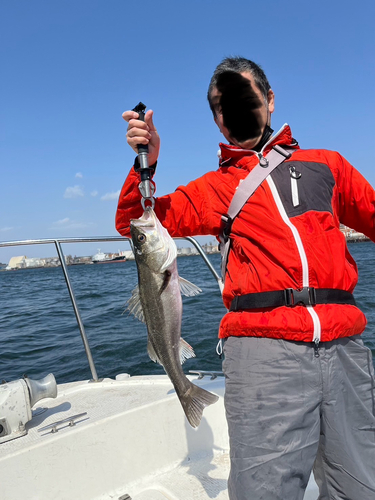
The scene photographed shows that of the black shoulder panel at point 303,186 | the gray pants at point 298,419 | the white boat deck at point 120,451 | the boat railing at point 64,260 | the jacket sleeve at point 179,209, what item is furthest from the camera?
the boat railing at point 64,260

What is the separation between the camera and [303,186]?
1992 mm

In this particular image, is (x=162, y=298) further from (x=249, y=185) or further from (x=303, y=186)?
(x=303, y=186)

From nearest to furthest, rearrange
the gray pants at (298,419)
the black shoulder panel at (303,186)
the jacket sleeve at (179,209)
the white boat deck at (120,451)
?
the gray pants at (298,419) → the black shoulder panel at (303,186) → the jacket sleeve at (179,209) → the white boat deck at (120,451)

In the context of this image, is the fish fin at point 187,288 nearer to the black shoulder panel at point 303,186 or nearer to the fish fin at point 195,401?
the fish fin at point 195,401

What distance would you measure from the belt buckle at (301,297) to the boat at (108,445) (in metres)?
1.87

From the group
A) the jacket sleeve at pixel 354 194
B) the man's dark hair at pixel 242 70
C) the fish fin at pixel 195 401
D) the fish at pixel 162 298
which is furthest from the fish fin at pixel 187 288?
the man's dark hair at pixel 242 70

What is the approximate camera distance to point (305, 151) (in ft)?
7.18

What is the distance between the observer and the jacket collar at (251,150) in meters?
2.12

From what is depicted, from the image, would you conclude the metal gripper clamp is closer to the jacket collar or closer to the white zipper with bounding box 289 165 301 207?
the jacket collar

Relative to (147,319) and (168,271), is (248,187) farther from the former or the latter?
(147,319)

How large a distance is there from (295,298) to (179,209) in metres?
0.80

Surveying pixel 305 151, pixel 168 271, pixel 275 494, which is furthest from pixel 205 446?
pixel 305 151

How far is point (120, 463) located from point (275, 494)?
71.9 inches

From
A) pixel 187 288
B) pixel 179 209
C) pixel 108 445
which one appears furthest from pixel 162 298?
pixel 108 445
